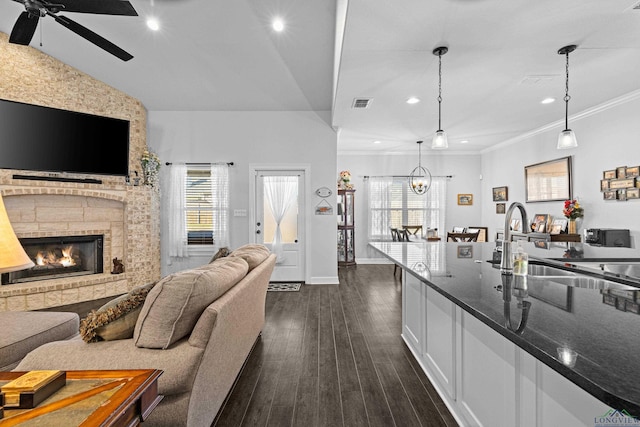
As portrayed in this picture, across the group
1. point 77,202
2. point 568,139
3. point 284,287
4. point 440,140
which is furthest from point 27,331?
point 568,139

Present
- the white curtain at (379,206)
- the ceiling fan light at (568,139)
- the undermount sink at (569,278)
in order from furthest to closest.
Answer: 1. the white curtain at (379,206)
2. the ceiling fan light at (568,139)
3. the undermount sink at (569,278)

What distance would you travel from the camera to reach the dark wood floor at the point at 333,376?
2031mm

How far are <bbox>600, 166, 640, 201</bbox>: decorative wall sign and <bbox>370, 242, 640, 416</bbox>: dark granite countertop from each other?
3244 millimetres

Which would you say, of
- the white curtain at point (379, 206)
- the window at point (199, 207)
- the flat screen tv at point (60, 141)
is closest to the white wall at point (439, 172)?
the white curtain at point (379, 206)

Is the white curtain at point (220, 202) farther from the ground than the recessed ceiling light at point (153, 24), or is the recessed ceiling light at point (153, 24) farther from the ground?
the recessed ceiling light at point (153, 24)

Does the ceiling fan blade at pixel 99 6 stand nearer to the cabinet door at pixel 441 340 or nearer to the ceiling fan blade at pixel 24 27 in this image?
the ceiling fan blade at pixel 24 27

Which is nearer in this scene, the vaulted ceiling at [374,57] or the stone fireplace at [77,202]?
the vaulted ceiling at [374,57]

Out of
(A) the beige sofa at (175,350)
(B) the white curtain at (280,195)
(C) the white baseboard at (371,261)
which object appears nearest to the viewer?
(A) the beige sofa at (175,350)

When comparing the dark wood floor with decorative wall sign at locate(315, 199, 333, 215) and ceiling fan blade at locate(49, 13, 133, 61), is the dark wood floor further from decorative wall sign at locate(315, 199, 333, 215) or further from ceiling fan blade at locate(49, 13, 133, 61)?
ceiling fan blade at locate(49, 13, 133, 61)

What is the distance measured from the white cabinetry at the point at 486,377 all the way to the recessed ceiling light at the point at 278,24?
10.3 ft

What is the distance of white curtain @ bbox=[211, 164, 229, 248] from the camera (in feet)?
18.5

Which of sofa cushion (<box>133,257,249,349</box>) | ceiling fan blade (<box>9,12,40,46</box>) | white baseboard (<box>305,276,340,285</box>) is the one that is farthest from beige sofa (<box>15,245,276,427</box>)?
white baseboard (<box>305,276,340,285</box>)

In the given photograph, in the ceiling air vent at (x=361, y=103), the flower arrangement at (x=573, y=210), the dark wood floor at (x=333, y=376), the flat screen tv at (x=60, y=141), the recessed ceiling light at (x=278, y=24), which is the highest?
the recessed ceiling light at (x=278, y=24)

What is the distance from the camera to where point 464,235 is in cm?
611
